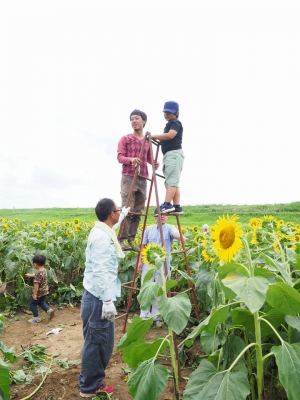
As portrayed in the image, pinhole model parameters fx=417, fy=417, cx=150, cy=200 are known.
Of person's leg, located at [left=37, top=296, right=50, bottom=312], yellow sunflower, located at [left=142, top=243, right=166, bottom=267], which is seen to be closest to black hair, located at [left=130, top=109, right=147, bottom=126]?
person's leg, located at [left=37, top=296, right=50, bottom=312]

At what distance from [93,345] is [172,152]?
258 cm

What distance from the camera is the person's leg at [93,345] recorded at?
3.69m

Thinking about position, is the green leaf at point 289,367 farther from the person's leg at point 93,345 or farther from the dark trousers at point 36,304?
the dark trousers at point 36,304

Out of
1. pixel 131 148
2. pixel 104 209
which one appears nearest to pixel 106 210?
pixel 104 209

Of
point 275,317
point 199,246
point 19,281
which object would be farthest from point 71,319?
point 275,317

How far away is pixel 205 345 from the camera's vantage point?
2.84 meters

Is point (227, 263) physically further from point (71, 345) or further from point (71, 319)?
point (71, 319)

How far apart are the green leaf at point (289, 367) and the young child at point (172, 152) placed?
3064mm

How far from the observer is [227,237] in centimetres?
234

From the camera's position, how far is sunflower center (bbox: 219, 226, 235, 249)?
2328mm

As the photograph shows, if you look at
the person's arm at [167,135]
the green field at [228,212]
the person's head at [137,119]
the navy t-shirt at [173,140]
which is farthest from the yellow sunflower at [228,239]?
the green field at [228,212]

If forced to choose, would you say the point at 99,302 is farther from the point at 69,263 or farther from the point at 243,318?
the point at 69,263

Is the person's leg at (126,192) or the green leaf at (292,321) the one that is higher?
the person's leg at (126,192)

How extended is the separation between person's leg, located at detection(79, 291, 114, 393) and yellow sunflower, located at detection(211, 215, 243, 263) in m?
1.69
